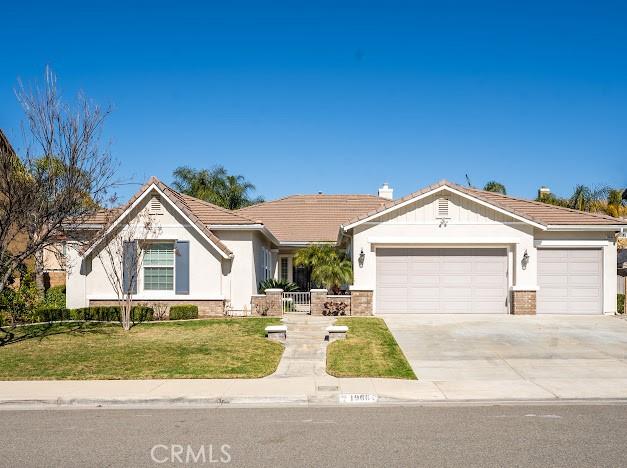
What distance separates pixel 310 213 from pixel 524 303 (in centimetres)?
1492

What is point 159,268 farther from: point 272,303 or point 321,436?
point 321,436

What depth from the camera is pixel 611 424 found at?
8539 mm

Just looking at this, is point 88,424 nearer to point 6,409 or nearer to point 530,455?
point 6,409

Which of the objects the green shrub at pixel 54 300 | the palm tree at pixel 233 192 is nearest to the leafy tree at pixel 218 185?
the palm tree at pixel 233 192

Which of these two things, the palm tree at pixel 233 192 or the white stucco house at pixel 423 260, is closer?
the white stucco house at pixel 423 260

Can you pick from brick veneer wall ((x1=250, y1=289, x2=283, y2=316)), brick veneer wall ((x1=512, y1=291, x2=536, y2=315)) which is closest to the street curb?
brick veneer wall ((x1=250, y1=289, x2=283, y2=316))

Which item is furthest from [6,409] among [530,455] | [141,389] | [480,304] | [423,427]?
[480,304]

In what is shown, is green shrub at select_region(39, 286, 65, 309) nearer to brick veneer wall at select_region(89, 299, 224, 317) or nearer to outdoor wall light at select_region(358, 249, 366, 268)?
brick veneer wall at select_region(89, 299, 224, 317)

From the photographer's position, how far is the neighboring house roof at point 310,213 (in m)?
30.5

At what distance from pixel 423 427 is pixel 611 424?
264cm

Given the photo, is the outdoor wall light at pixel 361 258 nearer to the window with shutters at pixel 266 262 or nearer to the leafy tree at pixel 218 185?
the window with shutters at pixel 266 262

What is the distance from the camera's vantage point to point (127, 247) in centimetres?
1969

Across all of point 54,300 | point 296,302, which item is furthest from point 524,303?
point 54,300

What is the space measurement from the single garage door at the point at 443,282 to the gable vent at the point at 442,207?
1.24 metres
